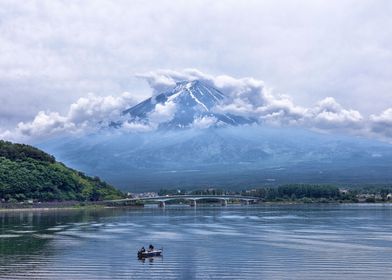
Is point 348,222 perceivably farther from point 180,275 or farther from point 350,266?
point 180,275

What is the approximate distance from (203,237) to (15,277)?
70.3ft

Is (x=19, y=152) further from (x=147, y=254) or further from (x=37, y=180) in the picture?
(x=147, y=254)

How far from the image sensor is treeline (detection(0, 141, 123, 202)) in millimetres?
97750

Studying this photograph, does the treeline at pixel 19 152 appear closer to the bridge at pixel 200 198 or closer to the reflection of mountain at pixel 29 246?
the bridge at pixel 200 198

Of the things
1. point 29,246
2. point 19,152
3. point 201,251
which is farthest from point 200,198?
point 201,251

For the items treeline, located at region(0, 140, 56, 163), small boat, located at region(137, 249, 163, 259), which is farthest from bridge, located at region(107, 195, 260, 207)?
Result: small boat, located at region(137, 249, 163, 259)

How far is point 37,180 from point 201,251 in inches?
2609

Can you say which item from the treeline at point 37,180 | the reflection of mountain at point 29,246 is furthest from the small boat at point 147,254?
the treeline at point 37,180

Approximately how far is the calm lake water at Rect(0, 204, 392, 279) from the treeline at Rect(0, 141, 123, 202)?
3770cm

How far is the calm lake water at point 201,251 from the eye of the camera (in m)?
31.7

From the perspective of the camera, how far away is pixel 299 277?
3014cm

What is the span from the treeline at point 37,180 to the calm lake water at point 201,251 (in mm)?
37699

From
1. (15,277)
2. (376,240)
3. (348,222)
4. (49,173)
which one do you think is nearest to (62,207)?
(49,173)

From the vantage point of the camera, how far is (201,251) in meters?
40.2
